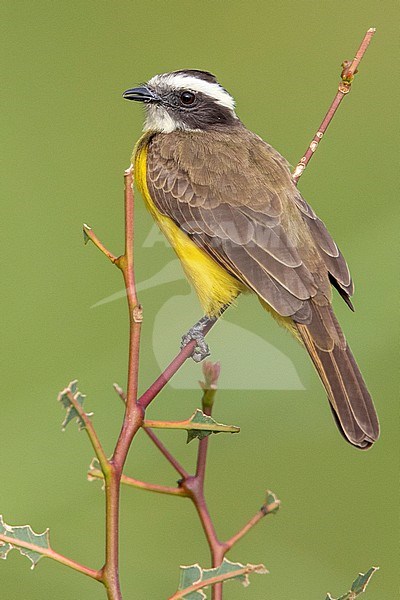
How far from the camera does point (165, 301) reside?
2.29 m

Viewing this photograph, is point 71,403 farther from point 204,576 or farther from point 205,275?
A: point 205,275

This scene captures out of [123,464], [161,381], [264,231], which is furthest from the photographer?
[264,231]

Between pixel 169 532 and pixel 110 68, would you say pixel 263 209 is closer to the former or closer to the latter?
pixel 169 532

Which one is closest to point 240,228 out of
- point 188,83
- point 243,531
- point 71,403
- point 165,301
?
point 165,301

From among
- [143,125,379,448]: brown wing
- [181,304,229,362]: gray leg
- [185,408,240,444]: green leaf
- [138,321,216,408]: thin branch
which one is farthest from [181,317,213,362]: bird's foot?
[185,408,240,444]: green leaf

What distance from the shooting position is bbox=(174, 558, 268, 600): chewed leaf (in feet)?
4.13

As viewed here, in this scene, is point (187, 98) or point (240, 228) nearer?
point (240, 228)

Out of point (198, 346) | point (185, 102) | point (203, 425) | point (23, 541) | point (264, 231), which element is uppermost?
point (185, 102)

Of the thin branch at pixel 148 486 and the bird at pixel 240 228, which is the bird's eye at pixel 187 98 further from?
the thin branch at pixel 148 486

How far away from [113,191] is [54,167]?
1.50 ft

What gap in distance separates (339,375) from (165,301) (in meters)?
0.43

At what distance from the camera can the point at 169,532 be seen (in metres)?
3.47

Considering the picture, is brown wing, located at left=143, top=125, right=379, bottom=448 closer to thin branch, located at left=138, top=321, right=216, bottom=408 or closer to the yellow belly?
the yellow belly

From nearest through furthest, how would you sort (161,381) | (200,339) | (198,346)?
(161,381)
(200,339)
(198,346)
